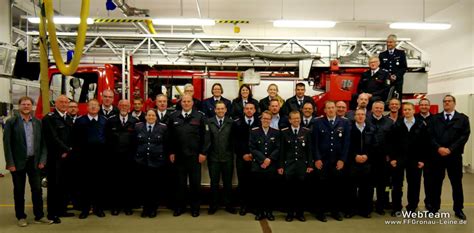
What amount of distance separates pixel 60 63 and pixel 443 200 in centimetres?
715

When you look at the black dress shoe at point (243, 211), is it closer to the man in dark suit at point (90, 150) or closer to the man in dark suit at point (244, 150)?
the man in dark suit at point (244, 150)

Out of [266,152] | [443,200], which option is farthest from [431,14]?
[266,152]

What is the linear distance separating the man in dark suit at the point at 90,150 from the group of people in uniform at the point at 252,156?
1cm

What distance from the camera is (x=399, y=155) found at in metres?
5.57

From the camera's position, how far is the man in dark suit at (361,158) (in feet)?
17.9

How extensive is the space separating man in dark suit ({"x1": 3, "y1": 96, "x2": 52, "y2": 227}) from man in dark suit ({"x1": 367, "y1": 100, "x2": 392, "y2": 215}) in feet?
15.5

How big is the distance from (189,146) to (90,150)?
1442 mm

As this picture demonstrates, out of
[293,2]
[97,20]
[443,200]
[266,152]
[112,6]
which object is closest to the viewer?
[266,152]

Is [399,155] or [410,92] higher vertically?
[410,92]

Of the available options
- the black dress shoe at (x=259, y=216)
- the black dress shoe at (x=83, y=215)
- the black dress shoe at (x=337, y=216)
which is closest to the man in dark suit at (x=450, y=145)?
the black dress shoe at (x=337, y=216)

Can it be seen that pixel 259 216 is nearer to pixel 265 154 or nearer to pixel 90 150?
pixel 265 154

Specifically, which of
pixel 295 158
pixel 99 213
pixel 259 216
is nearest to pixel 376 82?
pixel 295 158

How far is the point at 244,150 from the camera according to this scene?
5.63 metres

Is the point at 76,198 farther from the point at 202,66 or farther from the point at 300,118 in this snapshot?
the point at 300,118
